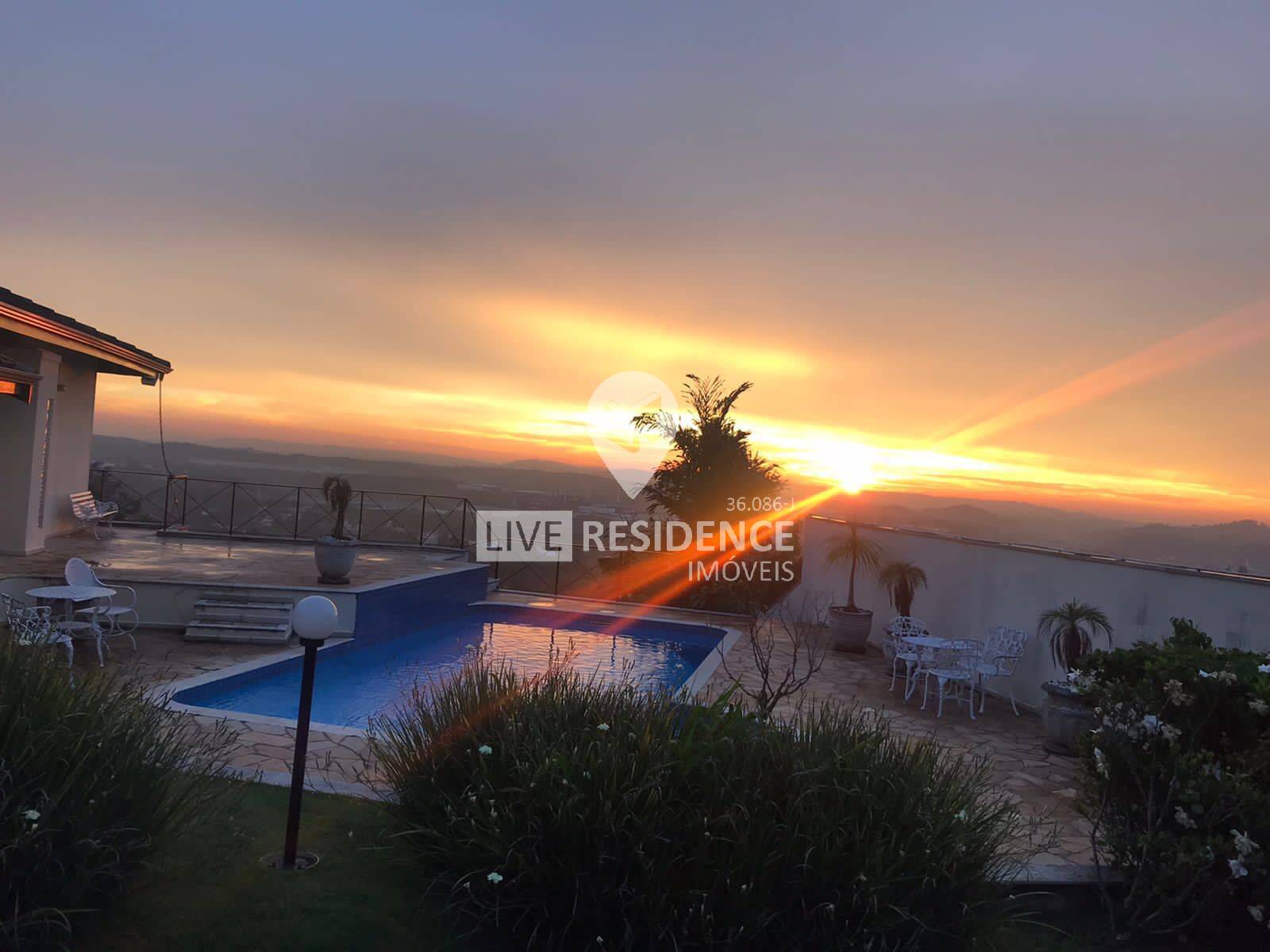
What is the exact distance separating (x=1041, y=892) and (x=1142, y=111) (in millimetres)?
7900

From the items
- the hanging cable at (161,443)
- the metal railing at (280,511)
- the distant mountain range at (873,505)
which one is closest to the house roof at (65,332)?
the hanging cable at (161,443)

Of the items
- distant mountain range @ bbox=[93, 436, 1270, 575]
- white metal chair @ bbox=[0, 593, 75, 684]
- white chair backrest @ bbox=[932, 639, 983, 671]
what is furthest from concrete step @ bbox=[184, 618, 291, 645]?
white chair backrest @ bbox=[932, 639, 983, 671]

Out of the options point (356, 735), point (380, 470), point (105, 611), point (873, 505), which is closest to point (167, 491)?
point (105, 611)

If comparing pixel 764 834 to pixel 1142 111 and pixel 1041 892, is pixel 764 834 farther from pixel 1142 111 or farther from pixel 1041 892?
pixel 1142 111

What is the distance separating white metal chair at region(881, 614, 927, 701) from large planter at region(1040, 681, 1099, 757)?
1435 mm

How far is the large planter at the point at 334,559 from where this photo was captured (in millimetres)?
10516

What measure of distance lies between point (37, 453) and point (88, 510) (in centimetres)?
200

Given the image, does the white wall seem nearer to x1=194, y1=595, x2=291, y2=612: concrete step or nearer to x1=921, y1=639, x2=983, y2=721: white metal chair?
x1=921, y1=639, x2=983, y2=721: white metal chair

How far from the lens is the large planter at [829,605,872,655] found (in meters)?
10.6

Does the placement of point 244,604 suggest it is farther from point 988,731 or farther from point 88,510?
point 988,731

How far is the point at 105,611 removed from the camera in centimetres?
766

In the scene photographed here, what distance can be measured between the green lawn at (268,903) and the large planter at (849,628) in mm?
8077

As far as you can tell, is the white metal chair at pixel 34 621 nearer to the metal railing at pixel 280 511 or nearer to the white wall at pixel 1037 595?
the metal railing at pixel 280 511

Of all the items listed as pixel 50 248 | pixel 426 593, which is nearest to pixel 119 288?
pixel 50 248
